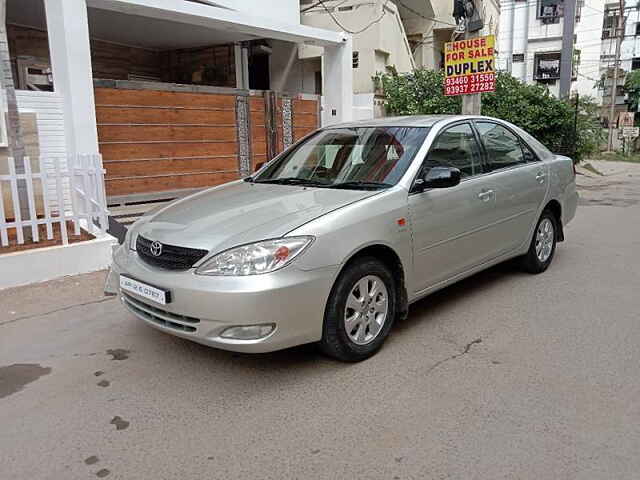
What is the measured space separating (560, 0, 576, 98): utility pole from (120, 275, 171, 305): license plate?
1622 cm

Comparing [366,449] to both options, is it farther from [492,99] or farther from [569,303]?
[492,99]

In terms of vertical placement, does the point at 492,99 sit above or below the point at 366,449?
above

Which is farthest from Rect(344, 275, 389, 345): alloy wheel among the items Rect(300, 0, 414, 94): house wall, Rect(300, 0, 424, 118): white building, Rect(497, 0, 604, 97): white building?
Rect(497, 0, 604, 97): white building

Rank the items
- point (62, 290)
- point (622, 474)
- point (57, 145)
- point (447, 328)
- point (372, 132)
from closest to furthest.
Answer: point (622, 474) → point (447, 328) → point (372, 132) → point (62, 290) → point (57, 145)

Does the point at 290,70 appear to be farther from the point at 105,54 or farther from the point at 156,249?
the point at 156,249

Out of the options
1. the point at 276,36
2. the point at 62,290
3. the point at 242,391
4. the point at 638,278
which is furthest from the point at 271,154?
the point at 242,391

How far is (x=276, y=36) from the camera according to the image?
33.6 ft

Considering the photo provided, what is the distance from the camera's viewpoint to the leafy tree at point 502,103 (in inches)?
557

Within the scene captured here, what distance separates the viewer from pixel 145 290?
3473 millimetres

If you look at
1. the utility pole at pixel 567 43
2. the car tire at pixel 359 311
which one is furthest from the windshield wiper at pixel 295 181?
the utility pole at pixel 567 43

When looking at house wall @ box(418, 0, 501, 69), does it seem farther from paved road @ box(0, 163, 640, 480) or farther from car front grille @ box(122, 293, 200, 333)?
car front grille @ box(122, 293, 200, 333)

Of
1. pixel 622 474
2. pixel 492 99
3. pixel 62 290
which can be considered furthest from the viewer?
pixel 492 99

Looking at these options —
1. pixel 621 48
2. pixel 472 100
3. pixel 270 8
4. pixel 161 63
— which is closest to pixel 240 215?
pixel 472 100

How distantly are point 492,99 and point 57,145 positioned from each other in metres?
11.4
